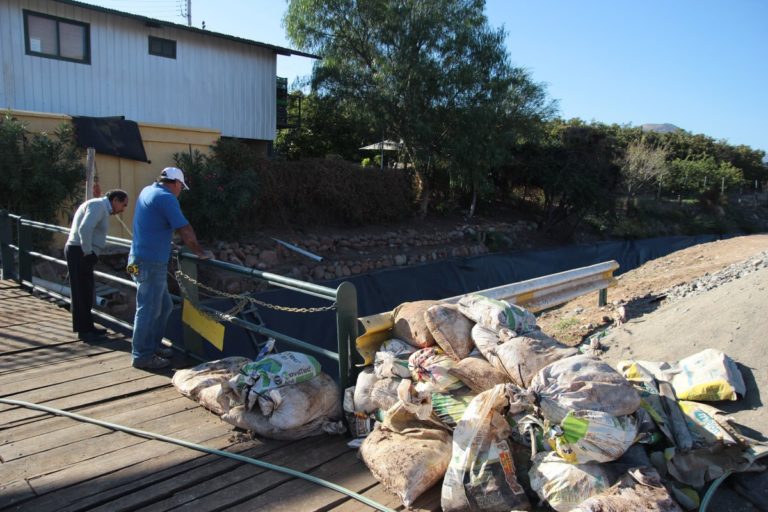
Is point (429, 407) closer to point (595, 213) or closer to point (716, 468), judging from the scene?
point (716, 468)

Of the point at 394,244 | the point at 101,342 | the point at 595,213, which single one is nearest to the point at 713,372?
the point at 101,342

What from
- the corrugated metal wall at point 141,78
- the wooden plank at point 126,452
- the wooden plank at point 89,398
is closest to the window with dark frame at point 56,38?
the corrugated metal wall at point 141,78

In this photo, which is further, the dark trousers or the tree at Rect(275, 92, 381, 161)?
the tree at Rect(275, 92, 381, 161)

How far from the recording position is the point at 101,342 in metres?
5.48

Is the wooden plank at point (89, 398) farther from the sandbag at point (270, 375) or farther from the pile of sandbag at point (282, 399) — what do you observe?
the sandbag at point (270, 375)

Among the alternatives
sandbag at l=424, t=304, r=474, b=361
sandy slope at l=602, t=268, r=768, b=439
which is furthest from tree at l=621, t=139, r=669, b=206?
sandbag at l=424, t=304, r=474, b=361

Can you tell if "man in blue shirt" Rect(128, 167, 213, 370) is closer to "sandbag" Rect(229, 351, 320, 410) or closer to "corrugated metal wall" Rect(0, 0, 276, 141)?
"sandbag" Rect(229, 351, 320, 410)

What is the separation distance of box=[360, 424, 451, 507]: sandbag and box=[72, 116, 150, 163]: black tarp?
36.8 ft

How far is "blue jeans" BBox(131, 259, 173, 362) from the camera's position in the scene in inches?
178

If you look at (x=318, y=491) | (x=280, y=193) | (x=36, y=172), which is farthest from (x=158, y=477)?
(x=280, y=193)

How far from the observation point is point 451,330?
148 inches

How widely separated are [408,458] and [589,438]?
3.02 ft

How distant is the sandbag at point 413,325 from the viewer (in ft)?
12.7

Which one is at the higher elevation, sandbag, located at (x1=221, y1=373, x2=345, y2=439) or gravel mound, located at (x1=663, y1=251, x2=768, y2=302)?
gravel mound, located at (x1=663, y1=251, x2=768, y2=302)
